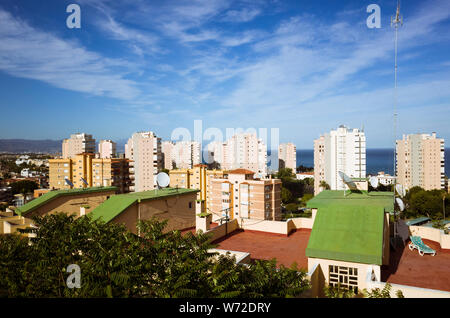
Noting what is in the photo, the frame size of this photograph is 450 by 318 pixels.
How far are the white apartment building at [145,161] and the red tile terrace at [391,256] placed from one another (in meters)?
49.5

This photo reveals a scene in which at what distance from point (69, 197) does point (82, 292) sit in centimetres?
1183

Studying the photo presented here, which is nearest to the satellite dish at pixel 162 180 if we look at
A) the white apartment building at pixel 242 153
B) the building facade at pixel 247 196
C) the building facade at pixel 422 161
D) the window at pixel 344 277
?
the window at pixel 344 277

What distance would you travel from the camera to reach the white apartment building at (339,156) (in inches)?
2329

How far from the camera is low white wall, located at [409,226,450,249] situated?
976 cm

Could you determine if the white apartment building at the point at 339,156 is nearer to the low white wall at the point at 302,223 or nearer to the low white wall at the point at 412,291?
the low white wall at the point at 302,223

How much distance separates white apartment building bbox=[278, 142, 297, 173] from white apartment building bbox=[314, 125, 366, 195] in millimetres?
42633

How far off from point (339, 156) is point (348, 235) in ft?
196

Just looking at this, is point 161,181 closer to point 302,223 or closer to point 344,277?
point 302,223

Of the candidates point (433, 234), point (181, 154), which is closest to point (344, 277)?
point (433, 234)

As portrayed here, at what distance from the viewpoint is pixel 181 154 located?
101 metres
